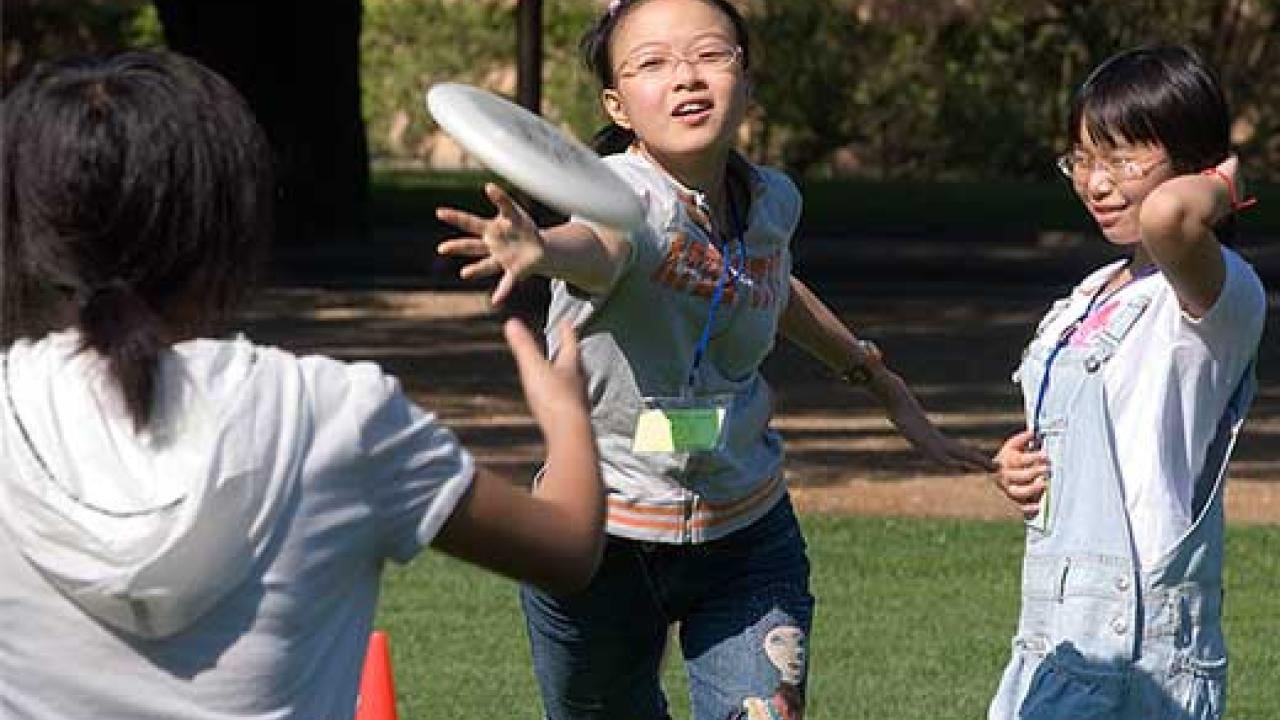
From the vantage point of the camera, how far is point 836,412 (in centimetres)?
1566

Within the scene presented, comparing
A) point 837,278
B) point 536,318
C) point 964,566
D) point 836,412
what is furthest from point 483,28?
point 964,566

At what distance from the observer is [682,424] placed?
5246 mm

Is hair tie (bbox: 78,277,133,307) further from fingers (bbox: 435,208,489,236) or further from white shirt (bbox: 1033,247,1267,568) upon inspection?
white shirt (bbox: 1033,247,1267,568)

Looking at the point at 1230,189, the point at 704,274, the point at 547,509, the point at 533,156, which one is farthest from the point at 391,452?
the point at 704,274

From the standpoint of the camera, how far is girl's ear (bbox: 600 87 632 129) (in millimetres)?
5492

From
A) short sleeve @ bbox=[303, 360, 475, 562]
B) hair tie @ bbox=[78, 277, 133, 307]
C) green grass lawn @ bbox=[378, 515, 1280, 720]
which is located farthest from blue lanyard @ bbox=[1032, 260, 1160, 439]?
green grass lawn @ bbox=[378, 515, 1280, 720]

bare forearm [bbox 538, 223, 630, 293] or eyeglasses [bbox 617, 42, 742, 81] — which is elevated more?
eyeglasses [bbox 617, 42, 742, 81]

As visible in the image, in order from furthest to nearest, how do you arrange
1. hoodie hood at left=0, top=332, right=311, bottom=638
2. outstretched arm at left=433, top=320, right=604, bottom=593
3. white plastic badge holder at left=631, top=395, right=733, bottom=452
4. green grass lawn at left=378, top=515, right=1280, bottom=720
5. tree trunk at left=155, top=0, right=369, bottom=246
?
tree trunk at left=155, top=0, right=369, bottom=246 < green grass lawn at left=378, top=515, right=1280, bottom=720 < white plastic badge holder at left=631, top=395, right=733, bottom=452 < outstretched arm at left=433, top=320, right=604, bottom=593 < hoodie hood at left=0, top=332, right=311, bottom=638

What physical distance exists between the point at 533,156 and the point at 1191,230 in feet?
4.03

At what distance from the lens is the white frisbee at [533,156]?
3652mm

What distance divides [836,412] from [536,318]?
4.83 meters

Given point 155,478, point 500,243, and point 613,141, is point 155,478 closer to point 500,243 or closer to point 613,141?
point 500,243

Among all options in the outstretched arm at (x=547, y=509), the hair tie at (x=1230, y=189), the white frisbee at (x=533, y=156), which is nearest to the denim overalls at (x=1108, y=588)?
the hair tie at (x=1230, y=189)

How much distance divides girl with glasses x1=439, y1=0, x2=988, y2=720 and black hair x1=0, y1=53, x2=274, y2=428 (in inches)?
86.4
